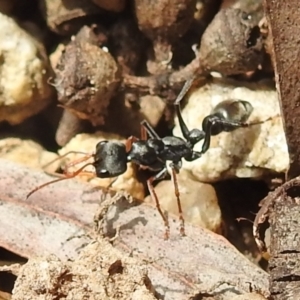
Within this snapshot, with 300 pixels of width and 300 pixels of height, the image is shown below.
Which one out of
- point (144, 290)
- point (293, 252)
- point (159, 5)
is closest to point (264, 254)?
point (293, 252)

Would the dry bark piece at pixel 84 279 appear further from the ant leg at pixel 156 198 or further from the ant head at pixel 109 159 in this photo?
the ant head at pixel 109 159

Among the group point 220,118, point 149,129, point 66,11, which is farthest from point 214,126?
point 66,11

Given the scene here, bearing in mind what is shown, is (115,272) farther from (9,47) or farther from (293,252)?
(9,47)

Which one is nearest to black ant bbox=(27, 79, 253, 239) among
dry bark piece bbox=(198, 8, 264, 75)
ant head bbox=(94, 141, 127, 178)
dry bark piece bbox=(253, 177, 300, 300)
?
ant head bbox=(94, 141, 127, 178)

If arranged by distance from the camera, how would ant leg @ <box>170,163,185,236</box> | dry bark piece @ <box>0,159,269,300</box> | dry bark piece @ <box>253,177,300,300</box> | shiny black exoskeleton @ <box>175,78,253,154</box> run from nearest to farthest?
1. dry bark piece @ <box>253,177,300,300</box>
2. dry bark piece @ <box>0,159,269,300</box>
3. ant leg @ <box>170,163,185,236</box>
4. shiny black exoskeleton @ <box>175,78,253,154</box>

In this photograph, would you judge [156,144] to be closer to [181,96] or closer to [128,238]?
[181,96]

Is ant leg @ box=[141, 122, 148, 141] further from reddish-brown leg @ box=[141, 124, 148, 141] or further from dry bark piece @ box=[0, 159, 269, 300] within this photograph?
dry bark piece @ box=[0, 159, 269, 300]
